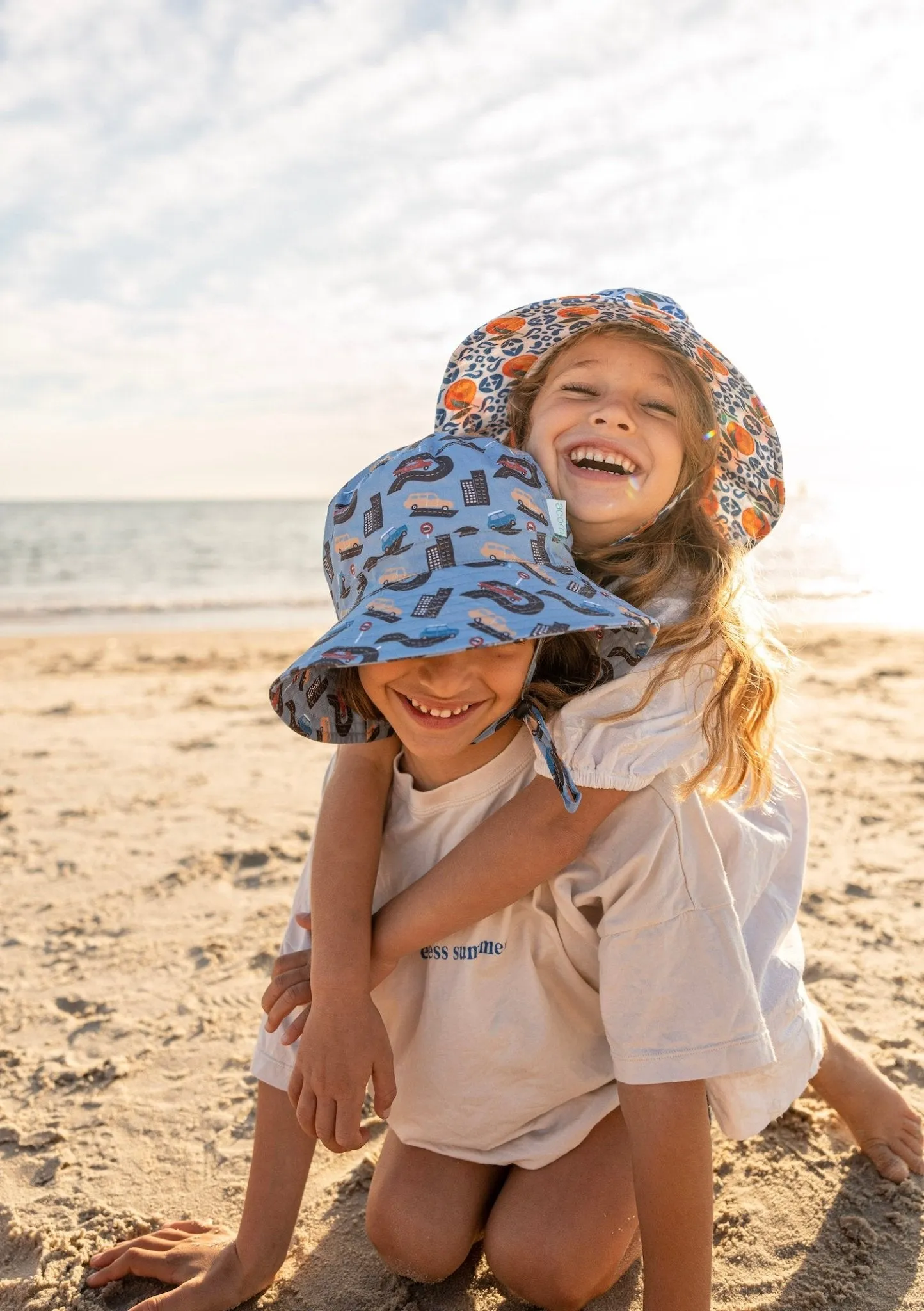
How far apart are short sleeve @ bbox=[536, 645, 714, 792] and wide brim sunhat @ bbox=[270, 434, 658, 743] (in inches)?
2.2

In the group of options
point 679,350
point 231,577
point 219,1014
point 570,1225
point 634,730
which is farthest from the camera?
point 231,577

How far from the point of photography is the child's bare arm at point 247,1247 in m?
1.76

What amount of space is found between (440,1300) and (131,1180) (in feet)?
2.21

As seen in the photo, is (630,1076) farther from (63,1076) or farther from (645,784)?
(63,1076)

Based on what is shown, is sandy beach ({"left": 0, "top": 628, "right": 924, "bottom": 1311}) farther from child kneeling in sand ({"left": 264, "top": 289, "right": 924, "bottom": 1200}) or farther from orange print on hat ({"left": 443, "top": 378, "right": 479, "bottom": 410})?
orange print on hat ({"left": 443, "top": 378, "right": 479, "bottom": 410})

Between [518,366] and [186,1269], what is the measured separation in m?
1.76

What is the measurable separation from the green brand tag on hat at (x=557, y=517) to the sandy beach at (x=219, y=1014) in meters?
0.60

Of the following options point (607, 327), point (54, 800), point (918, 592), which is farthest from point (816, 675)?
point (918, 592)

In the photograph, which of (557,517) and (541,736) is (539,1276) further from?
(557,517)

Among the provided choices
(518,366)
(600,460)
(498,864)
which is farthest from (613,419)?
(498,864)

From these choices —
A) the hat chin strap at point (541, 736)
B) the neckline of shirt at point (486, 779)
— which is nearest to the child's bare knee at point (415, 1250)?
the neckline of shirt at point (486, 779)

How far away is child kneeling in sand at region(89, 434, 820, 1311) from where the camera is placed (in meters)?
1.57

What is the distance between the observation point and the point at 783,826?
1952 mm

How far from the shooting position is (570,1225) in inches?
67.9
